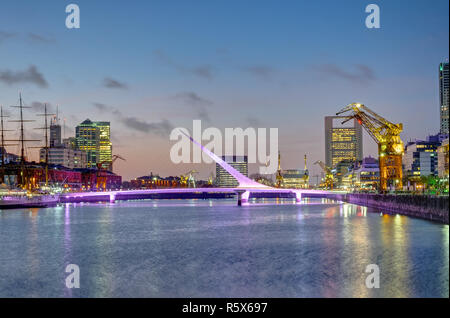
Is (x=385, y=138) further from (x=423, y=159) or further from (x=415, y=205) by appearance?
(x=423, y=159)

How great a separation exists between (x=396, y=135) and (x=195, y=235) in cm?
4324

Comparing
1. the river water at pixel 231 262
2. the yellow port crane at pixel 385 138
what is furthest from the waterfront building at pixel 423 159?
the river water at pixel 231 262

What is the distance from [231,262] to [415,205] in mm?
31925

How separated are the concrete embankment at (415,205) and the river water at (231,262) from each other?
1.39 m

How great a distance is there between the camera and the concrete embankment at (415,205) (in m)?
Result: 47.0

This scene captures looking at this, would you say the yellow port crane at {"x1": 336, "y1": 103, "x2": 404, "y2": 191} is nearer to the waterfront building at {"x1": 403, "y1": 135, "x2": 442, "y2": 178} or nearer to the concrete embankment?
the concrete embankment

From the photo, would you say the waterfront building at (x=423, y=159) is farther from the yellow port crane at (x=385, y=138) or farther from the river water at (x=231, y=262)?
the river water at (x=231, y=262)
